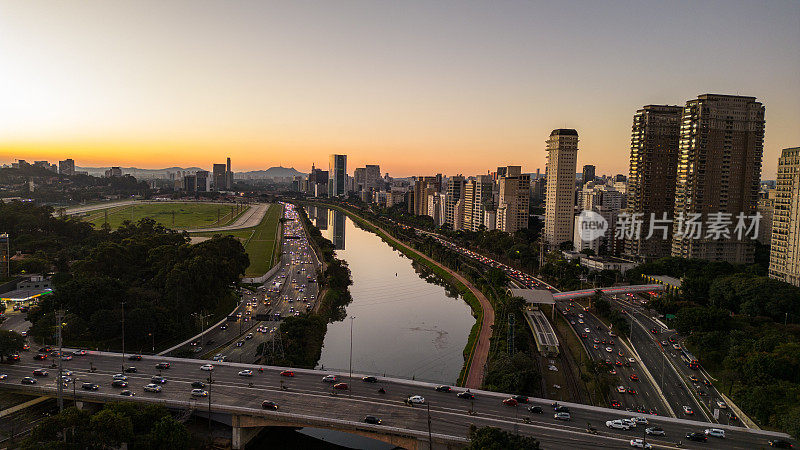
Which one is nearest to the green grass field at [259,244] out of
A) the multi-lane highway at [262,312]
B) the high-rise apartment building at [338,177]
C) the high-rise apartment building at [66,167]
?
the multi-lane highway at [262,312]

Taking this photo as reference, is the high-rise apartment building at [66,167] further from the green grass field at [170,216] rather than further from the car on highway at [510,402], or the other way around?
the car on highway at [510,402]

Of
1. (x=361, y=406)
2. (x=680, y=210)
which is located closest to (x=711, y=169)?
(x=680, y=210)

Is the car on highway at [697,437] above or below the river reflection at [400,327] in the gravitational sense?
above

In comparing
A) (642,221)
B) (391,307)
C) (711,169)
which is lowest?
(391,307)

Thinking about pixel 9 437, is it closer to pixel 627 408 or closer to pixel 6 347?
pixel 6 347

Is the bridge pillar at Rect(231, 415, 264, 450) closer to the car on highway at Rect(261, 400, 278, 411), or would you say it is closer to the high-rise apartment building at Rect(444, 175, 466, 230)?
the car on highway at Rect(261, 400, 278, 411)

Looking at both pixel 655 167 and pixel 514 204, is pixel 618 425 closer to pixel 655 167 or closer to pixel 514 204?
pixel 655 167

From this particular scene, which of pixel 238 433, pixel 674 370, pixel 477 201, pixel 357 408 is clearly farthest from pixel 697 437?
pixel 477 201
